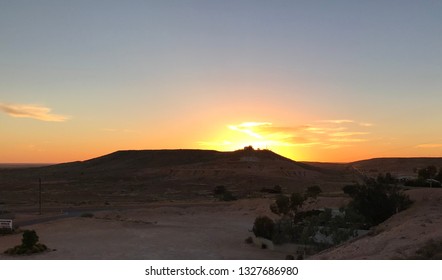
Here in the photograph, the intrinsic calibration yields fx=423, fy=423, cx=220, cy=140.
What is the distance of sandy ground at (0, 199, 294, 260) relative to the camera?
23438 mm

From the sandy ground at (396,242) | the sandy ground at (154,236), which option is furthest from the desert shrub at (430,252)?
the sandy ground at (154,236)

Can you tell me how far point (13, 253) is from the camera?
78.7 ft

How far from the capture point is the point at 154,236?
96.1ft

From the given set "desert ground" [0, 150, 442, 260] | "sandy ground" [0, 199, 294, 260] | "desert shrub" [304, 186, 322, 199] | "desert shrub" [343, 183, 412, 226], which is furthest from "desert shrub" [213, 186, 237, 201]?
"desert shrub" [343, 183, 412, 226]

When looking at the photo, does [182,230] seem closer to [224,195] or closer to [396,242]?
[396,242]

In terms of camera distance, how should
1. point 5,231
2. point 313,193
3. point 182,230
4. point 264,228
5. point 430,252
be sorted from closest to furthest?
point 430,252 → point 264,228 → point 5,231 → point 182,230 → point 313,193

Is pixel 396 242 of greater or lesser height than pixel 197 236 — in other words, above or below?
above

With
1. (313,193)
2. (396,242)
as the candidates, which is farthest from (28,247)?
(313,193)

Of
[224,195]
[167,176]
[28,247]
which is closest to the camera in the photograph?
[28,247]

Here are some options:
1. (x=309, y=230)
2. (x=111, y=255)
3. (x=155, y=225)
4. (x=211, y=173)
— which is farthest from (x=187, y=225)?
(x=211, y=173)

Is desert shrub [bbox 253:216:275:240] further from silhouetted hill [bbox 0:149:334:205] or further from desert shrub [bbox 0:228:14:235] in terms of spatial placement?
silhouetted hill [bbox 0:149:334:205]

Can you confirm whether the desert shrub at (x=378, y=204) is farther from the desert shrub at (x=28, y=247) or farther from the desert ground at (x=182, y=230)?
the desert shrub at (x=28, y=247)
